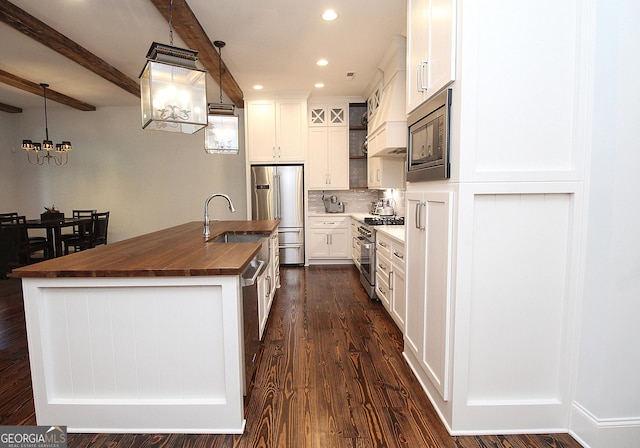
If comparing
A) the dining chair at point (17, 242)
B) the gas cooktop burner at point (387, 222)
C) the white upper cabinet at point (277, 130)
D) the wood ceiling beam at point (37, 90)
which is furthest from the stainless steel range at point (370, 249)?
the wood ceiling beam at point (37, 90)

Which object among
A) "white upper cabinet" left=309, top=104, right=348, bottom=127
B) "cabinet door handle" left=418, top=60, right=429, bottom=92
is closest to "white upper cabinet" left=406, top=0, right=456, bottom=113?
"cabinet door handle" left=418, top=60, right=429, bottom=92

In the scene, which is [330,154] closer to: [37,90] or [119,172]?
[119,172]

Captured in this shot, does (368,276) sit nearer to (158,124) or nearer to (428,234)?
(428,234)

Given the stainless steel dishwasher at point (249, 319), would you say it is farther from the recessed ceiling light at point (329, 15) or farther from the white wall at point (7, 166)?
the white wall at point (7, 166)

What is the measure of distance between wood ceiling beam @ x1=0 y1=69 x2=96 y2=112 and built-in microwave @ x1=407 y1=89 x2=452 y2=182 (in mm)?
5272

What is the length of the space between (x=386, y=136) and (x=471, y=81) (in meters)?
2.25

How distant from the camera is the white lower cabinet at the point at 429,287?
1.71 metres

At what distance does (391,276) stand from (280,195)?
2.94 meters

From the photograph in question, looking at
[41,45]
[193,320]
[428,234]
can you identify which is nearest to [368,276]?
[428,234]

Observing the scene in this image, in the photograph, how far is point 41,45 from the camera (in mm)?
Answer: 3615

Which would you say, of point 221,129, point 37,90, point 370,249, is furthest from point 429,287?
point 37,90

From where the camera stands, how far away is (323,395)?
201 centimetres

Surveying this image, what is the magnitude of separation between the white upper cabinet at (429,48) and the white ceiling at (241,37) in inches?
43.0

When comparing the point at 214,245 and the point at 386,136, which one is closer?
the point at 214,245
